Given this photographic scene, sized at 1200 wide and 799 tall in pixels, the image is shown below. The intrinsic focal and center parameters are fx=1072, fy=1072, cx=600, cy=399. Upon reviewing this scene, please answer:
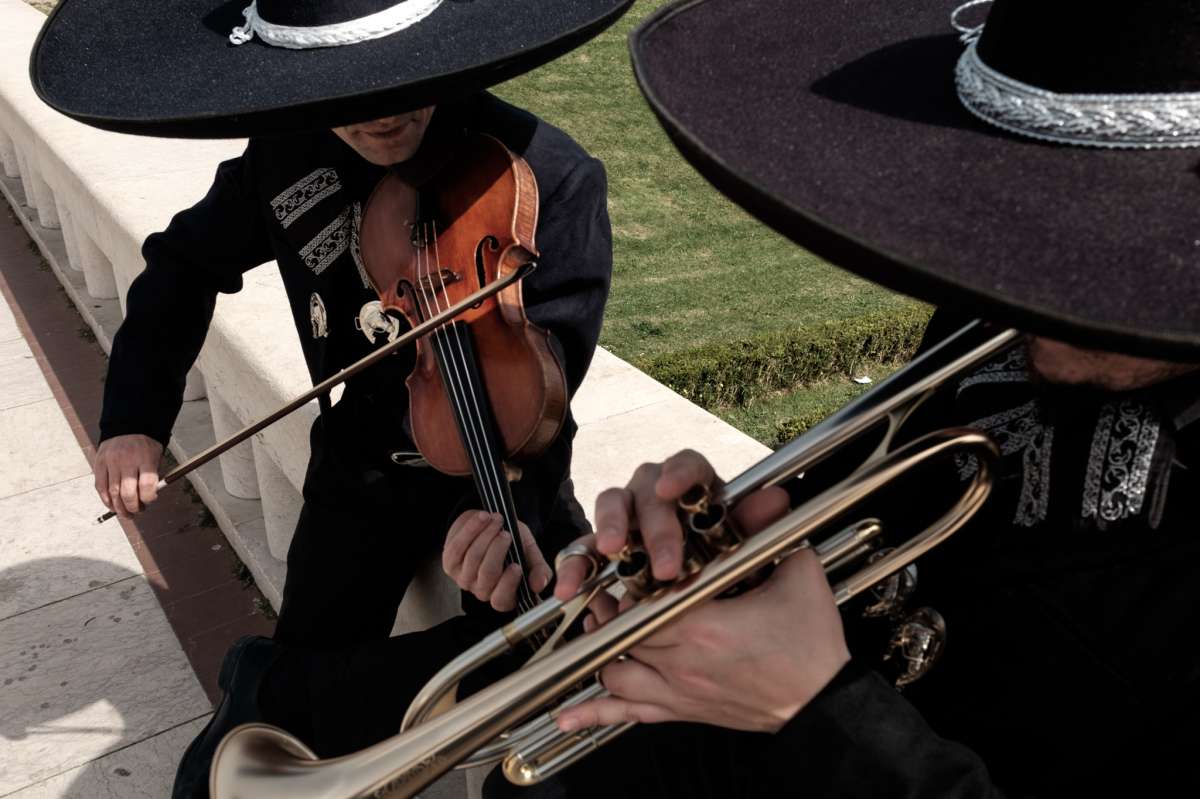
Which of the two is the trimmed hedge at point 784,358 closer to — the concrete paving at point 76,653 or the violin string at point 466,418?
the concrete paving at point 76,653

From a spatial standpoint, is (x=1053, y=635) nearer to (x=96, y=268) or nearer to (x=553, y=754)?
(x=553, y=754)

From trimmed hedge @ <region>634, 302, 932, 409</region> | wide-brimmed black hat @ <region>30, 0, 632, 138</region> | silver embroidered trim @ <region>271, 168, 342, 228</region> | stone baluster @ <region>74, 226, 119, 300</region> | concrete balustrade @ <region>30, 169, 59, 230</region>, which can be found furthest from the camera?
concrete balustrade @ <region>30, 169, 59, 230</region>

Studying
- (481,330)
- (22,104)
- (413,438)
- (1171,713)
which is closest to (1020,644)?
(1171,713)

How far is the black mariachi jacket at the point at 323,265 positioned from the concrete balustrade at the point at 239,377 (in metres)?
0.34

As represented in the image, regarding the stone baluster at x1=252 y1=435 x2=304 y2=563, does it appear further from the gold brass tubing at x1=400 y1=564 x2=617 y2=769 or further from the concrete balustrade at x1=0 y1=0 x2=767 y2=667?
the gold brass tubing at x1=400 y1=564 x2=617 y2=769

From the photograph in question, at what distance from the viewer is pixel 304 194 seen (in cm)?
245

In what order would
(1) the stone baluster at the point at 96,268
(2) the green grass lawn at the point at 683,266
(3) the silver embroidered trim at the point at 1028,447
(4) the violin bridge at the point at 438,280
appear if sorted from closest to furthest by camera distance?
(3) the silver embroidered trim at the point at 1028,447 → (4) the violin bridge at the point at 438,280 → (1) the stone baluster at the point at 96,268 → (2) the green grass lawn at the point at 683,266

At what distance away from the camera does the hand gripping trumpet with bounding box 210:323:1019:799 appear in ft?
4.18

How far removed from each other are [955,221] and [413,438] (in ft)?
5.27

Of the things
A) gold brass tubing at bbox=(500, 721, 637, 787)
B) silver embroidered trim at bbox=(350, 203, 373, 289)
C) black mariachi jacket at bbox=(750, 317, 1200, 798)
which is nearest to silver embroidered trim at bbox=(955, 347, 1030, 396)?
black mariachi jacket at bbox=(750, 317, 1200, 798)

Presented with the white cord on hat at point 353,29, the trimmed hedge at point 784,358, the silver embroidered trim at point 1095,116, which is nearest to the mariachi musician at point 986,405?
the silver embroidered trim at point 1095,116

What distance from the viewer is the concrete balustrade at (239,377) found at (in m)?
2.84

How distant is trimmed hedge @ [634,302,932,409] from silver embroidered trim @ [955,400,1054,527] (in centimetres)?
301

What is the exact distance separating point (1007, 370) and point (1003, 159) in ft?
2.13
